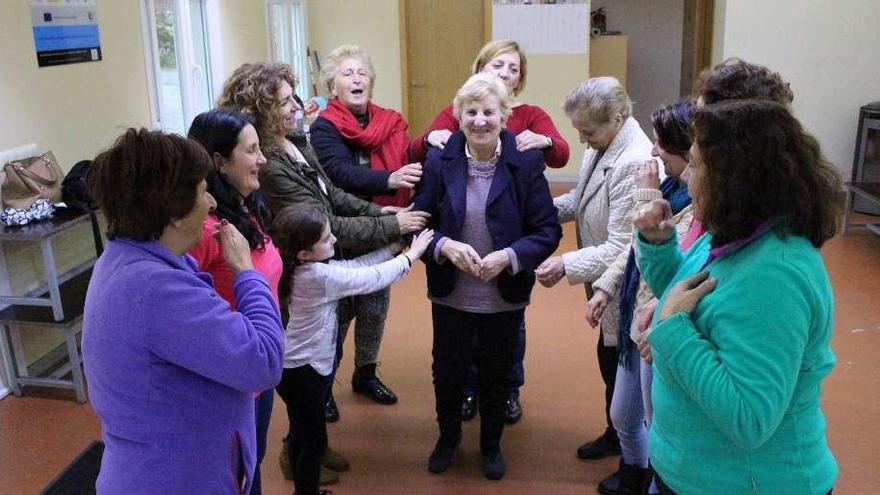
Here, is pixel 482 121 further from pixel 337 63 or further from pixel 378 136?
pixel 337 63

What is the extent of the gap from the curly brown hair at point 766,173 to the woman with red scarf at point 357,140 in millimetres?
1499

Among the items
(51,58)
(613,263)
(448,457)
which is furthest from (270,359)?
(51,58)

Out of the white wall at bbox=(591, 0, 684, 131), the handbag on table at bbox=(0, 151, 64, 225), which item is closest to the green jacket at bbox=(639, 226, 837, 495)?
the handbag on table at bbox=(0, 151, 64, 225)

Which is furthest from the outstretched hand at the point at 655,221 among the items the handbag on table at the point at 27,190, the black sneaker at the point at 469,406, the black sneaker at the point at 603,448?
the handbag on table at the point at 27,190

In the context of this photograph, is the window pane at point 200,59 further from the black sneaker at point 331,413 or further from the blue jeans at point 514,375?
the blue jeans at point 514,375

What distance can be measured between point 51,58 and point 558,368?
2759 mm

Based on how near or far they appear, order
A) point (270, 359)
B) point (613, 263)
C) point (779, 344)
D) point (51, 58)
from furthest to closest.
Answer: point (51, 58) < point (613, 263) < point (270, 359) < point (779, 344)

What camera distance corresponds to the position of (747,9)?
641 cm

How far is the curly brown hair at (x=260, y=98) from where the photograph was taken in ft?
7.75

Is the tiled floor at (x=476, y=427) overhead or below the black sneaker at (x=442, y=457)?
below

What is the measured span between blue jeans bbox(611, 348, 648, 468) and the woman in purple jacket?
124cm

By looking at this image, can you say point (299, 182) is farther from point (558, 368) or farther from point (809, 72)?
point (809, 72)

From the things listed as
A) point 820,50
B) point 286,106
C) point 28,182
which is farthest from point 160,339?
point 820,50

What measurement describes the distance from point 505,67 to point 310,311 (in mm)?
1331
